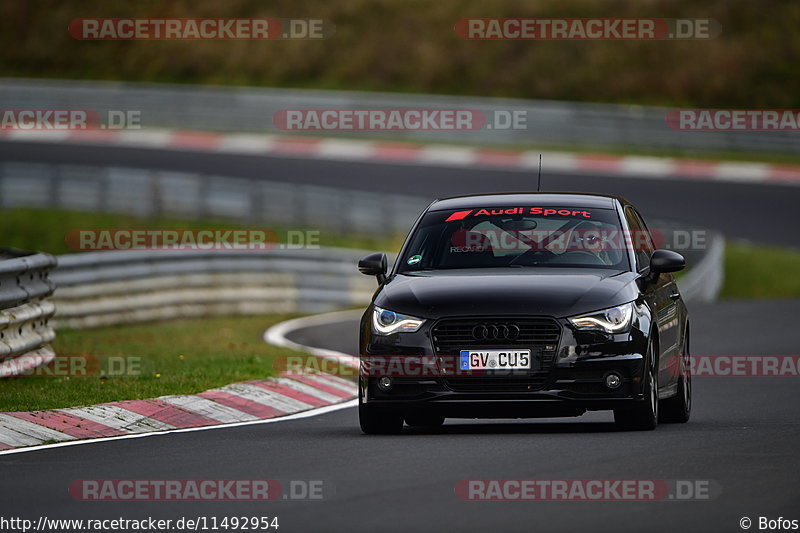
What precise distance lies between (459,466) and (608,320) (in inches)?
73.7

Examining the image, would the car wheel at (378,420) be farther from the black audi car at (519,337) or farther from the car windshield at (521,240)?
the car windshield at (521,240)

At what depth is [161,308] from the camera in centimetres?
2177

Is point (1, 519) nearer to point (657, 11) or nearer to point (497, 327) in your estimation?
point (497, 327)

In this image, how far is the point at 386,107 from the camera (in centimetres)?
4053

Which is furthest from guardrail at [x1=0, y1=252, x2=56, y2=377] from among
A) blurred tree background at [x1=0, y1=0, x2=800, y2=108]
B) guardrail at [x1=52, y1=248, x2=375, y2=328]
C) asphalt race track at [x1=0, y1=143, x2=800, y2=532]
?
blurred tree background at [x1=0, y1=0, x2=800, y2=108]

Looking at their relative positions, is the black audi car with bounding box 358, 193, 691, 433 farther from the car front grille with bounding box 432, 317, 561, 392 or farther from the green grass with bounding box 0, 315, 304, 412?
the green grass with bounding box 0, 315, 304, 412

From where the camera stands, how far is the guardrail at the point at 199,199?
Result: 102 ft

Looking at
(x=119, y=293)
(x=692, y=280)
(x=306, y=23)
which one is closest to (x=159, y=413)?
(x=119, y=293)

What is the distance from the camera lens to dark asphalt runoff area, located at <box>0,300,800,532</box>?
7629mm

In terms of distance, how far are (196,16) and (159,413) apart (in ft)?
145

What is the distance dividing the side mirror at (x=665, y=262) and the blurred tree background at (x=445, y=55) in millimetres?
35404

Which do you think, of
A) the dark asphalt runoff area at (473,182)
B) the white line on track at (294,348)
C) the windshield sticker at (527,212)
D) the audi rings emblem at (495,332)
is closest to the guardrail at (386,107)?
the dark asphalt runoff area at (473,182)

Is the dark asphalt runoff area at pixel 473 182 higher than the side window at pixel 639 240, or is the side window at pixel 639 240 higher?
the dark asphalt runoff area at pixel 473 182

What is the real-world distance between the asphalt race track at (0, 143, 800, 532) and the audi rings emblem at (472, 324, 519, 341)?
641mm
